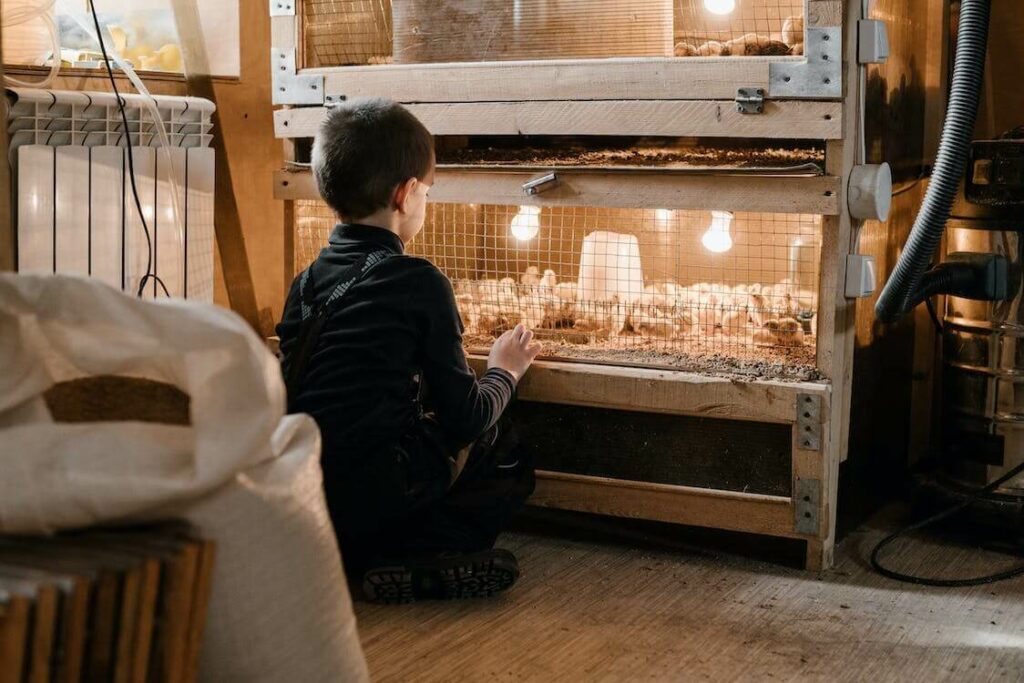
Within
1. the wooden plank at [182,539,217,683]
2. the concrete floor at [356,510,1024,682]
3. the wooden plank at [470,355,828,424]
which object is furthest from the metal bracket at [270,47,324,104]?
the wooden plank at [182,539,217,683]

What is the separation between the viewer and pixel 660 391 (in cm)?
235

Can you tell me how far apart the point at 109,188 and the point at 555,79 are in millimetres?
954

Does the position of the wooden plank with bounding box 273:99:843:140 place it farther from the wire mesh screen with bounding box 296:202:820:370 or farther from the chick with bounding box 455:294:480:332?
the chick with bounding box 455:294:480:332

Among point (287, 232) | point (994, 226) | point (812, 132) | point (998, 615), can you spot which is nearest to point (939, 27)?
point (994, 226)

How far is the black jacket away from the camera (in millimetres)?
2020

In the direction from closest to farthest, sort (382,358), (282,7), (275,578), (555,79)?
(275,578)
(382,358)
(555,79)
(282,7)

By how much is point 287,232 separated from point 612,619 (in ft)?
3.97

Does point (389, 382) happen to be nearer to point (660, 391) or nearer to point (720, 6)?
point (660, 391)

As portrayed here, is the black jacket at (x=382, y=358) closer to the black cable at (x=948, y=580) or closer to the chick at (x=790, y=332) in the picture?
the chick at (x=790, y=332)

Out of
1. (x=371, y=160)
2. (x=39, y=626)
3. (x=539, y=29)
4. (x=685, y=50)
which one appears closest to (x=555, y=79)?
(x=539, y=29)

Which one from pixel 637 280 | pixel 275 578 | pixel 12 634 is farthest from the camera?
pixel 637 280

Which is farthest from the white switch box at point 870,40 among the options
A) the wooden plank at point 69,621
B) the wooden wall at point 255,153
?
the wooden plank at point 69,621

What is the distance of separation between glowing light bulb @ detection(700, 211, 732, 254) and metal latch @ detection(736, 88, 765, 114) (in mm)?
260

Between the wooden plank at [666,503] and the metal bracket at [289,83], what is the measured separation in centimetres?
99
